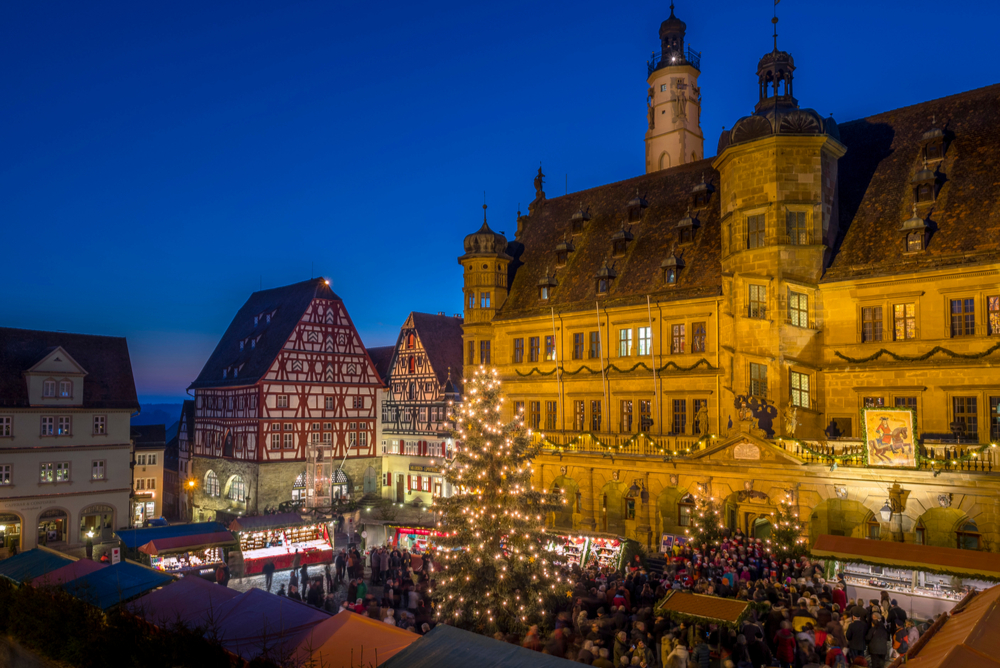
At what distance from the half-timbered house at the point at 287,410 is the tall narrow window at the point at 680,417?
2510 centimetres

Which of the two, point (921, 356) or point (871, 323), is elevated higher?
point (871, 323)

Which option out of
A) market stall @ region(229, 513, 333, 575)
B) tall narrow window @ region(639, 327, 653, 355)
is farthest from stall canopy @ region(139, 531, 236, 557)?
tall narrow window @ region(639, 327, 653, 355)

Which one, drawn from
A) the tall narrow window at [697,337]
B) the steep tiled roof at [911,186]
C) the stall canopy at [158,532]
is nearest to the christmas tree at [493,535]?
the stall canopy at [158,532]

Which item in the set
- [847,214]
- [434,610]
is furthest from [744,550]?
[847,214]

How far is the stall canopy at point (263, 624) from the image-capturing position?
11609mm

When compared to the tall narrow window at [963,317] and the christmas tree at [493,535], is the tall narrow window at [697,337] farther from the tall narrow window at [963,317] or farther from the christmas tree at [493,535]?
the christmas tree at [493,535]

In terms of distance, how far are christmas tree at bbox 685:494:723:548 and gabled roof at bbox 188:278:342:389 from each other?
103 feet

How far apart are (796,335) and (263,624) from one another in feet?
75.2

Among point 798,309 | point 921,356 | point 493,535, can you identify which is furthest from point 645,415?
point 493,535

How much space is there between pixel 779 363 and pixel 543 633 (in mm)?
15227

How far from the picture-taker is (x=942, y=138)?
28.4 metres

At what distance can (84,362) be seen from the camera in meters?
42.6

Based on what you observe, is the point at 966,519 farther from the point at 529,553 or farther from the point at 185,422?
the point at 185,422

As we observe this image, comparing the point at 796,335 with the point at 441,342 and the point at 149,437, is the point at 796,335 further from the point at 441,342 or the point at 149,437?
the point at 149,437
